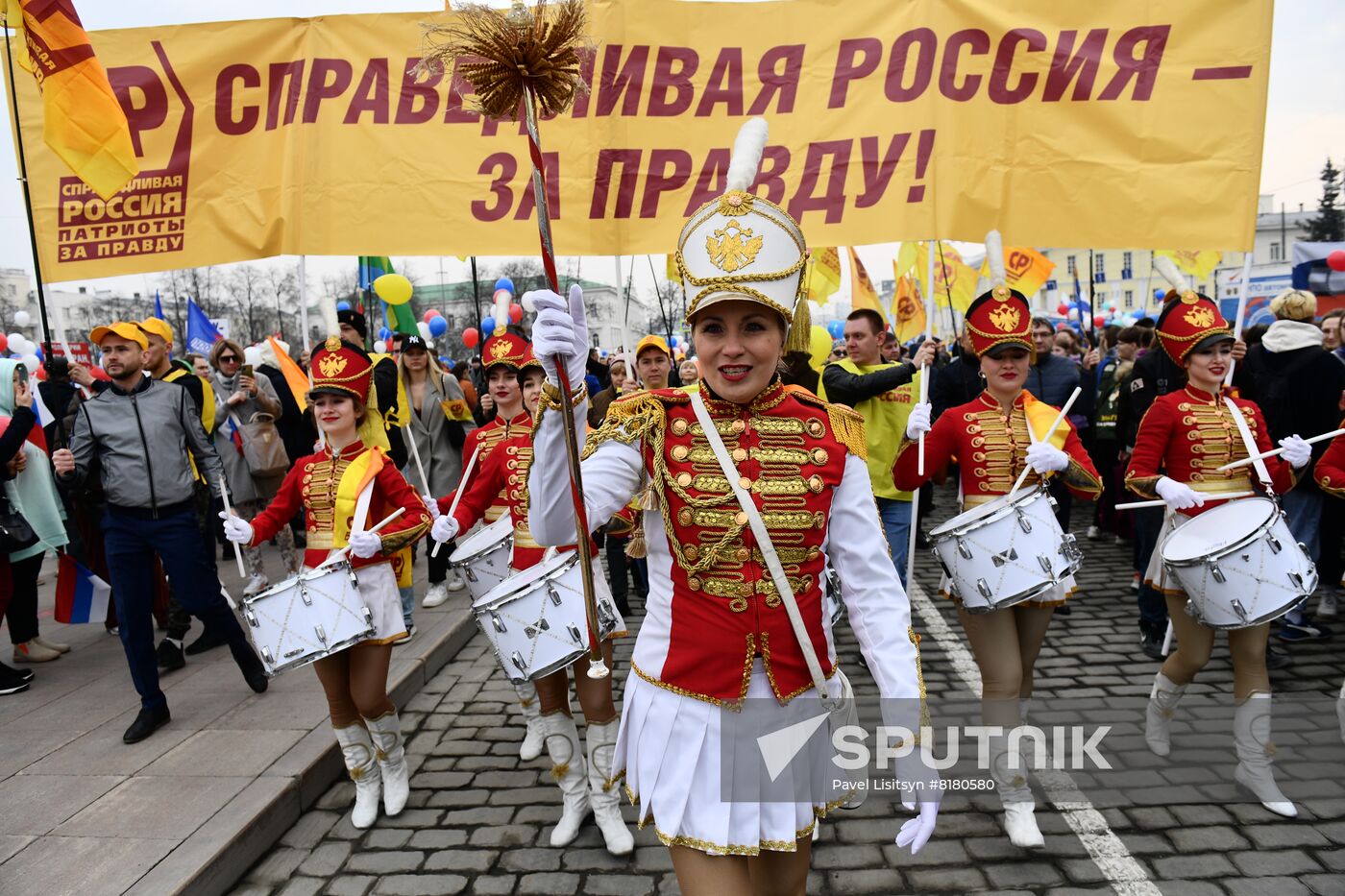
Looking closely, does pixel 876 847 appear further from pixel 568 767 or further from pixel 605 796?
pixel 568 767

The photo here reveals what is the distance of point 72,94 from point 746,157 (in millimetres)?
4492

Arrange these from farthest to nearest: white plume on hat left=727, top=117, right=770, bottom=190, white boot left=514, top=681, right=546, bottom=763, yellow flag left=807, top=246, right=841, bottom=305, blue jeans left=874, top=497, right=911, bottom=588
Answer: yellow flag left=807, top=246, right=841, bottom=305 → blue jeans left=874, top=497, right=911, bottom=588 → white boot left=514, top=681, right=546, bottom=763 → white plume on hat left=727, top=117, right=770, bottom=190

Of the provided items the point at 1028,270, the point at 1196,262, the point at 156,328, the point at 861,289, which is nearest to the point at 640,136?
the point at 156,328

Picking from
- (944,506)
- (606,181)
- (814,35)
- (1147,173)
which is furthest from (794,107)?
(944,506)

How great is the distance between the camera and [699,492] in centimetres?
230

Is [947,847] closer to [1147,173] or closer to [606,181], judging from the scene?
[1147,173]

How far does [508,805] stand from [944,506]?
9215 millimetres

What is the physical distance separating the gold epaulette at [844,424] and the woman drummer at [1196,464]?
2673 millimetres

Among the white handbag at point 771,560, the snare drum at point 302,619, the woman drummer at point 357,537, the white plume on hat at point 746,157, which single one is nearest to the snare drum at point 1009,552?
the white handbag at point 771,560

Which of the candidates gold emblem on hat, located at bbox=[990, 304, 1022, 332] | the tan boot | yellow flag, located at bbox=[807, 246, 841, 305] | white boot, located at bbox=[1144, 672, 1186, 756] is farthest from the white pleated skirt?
yellow flag, located at bbox=[807, 246, 841, 305]

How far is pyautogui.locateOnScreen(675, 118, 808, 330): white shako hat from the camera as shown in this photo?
2.21 m

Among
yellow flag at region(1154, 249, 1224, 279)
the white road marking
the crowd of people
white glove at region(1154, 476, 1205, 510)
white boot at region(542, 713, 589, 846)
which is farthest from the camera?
yellow flag at region(1154, 249, 1224, 279)

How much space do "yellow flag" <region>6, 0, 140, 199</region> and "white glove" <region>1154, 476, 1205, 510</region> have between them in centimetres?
619

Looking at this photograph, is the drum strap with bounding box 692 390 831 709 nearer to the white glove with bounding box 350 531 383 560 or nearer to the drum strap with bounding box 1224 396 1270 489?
the white glove with bounding box 350 531 383 560
